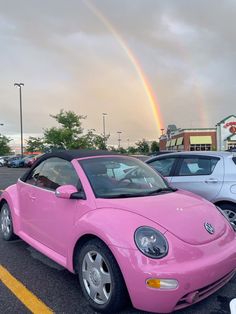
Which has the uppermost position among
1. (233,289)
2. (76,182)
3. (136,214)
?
(76,182)

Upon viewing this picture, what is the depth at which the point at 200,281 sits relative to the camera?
115 inches

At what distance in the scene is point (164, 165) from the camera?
678 centimetres

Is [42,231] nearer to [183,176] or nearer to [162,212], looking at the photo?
[162,212]

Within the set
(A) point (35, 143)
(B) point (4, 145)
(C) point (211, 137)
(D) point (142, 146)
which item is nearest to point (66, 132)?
(A) point (35, 143)

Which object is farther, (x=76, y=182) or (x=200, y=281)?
(x=76, y=182)

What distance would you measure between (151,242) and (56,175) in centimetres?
181

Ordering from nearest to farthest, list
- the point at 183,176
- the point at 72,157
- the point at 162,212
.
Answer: the point at 162,212 → the point at 72,157 → the point at 183,176

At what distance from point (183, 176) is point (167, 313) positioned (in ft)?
11.5

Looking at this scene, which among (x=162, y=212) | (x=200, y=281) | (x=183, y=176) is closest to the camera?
(x=200, y=281)

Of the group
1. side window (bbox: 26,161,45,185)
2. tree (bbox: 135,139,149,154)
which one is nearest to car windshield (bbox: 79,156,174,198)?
side window (bbox: 26,161,45,185)

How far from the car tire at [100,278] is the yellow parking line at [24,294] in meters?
0.42

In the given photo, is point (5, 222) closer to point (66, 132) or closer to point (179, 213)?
point (179, 213)

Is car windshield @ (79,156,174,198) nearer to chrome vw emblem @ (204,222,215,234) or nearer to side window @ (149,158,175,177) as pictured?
chrome vw emblem @ (204,222,215,234)

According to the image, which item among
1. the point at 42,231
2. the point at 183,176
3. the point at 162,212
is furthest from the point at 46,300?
the point at 183,176
